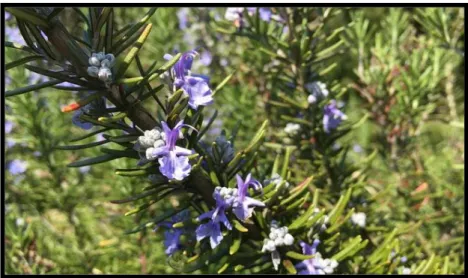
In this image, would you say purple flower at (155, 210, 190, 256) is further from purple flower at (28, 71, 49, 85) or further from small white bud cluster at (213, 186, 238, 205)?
purple flower at (28, 71, 49, 85)

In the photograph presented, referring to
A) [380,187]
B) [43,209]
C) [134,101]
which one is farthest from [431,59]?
[43,209]

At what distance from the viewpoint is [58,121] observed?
Answer: 1533 mm

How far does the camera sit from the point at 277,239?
77 centimetres

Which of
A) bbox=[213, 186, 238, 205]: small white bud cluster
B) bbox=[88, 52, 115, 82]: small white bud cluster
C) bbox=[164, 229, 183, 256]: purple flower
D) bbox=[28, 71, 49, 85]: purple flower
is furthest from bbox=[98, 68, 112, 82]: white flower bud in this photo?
bbox=[28, 71, 49, 85]: purple flower

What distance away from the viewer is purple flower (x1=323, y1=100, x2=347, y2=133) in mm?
1061

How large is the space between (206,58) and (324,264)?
1002mm

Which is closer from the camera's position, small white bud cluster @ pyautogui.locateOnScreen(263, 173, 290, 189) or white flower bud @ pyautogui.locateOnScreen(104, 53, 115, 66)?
white flower bud @ pyautogui.locateOnScreen(104, 53, 115, 66)

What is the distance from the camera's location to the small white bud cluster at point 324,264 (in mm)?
815

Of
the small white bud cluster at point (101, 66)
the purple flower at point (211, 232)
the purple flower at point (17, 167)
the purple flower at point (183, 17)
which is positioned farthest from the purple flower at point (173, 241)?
the purple flower at point (183, 17)

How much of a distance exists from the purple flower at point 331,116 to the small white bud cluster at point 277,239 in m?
0.35

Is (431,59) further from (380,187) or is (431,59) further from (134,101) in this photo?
(134,101)

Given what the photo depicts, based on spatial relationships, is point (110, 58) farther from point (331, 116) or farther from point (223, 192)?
point (331, 116)

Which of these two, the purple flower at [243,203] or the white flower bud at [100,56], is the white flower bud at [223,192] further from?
the white flower bud at [100,56]

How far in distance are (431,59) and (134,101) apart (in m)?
1.08
